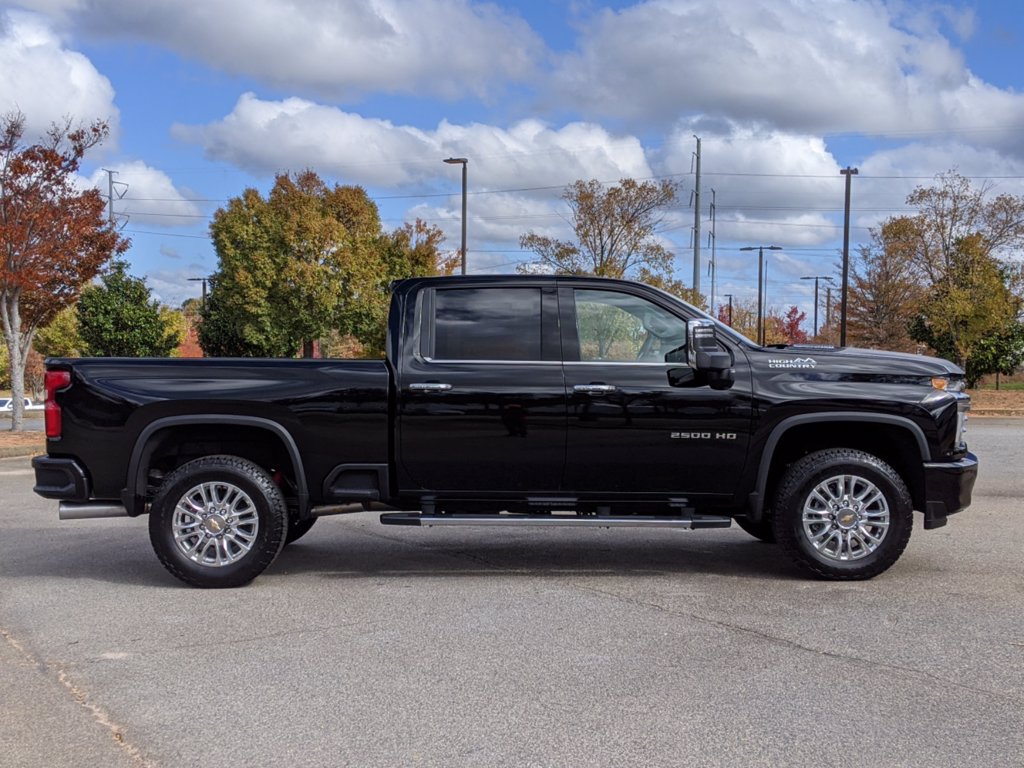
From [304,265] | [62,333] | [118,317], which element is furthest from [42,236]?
[62,333]

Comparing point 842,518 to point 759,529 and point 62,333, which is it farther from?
point 62,333

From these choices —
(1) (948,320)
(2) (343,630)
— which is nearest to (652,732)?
(2) (343,630)

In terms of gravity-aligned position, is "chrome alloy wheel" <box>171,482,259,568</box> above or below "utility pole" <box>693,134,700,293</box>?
below

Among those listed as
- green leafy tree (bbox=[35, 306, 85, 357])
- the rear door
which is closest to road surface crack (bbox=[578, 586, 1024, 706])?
the rear door

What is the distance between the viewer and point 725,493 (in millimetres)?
6598

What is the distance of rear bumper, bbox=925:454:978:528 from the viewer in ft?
21.3

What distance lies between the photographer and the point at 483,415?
6.49 meters

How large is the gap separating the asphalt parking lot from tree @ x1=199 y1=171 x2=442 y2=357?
2852cm

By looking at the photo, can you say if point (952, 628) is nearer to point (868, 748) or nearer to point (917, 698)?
point (917, 698)

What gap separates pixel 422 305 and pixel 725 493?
239cm

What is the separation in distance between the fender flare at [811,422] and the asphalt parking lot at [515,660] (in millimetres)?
647

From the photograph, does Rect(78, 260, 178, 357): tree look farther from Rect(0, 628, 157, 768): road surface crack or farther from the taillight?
Rect(0, 628, 157, 768): road surface crack

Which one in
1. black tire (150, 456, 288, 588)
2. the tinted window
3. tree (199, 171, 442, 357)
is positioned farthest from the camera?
tree (199, 171, 442, 357)

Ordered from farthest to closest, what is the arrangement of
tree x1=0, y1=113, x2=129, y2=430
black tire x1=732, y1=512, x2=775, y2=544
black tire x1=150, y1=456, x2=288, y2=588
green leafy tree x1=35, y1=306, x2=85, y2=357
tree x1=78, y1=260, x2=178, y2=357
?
green leafy tree x1=35, y1=306, x2=85, y2=357 < tree x1=78, y1=260, x2=178, y2=357 < tree x1=0, y1=113, x2=129, y2=430 < black tire x1=732, y1=512, x2=775, y2=544 < black tire x1=150, y1=456, x2=288, y2=588
